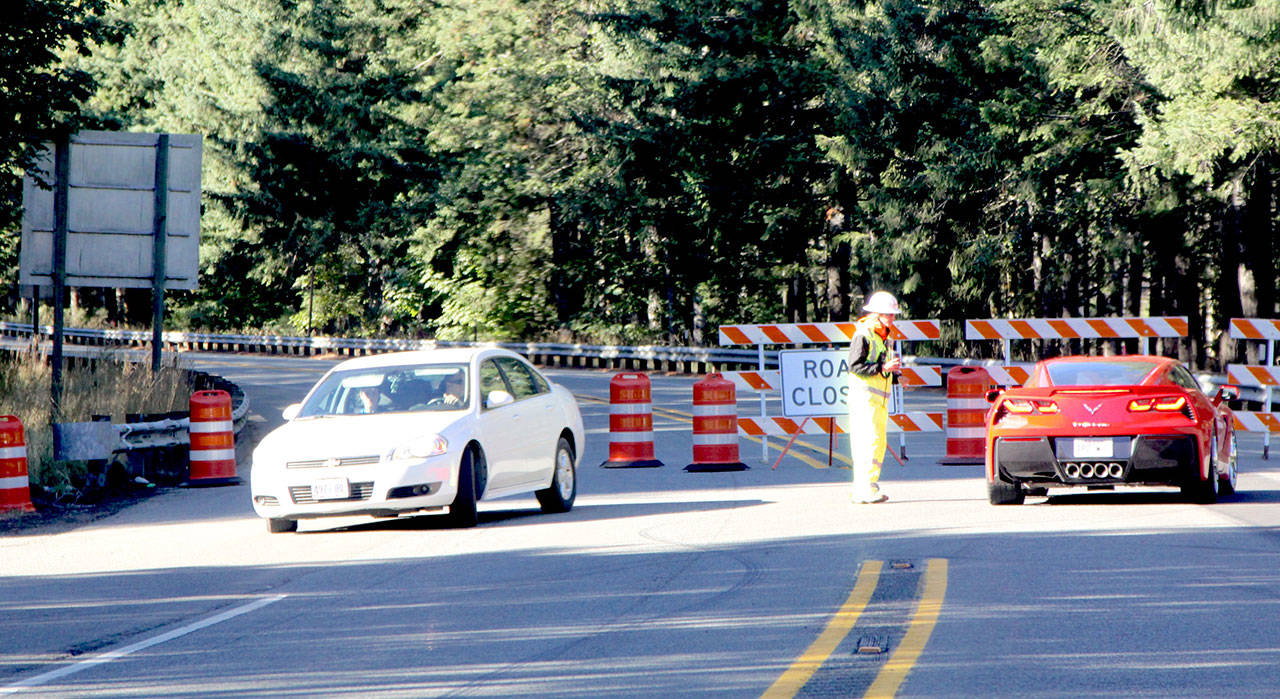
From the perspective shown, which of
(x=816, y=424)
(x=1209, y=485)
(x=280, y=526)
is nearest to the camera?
(x=280, y=526)

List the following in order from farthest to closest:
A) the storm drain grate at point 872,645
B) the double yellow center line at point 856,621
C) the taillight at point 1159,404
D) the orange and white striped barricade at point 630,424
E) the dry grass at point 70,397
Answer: the orange and white striped barricade at point 630,424
the dry grass at point 70,397
the taillight at point 1159,404
the storm drain grate at point 872,645
the double yellow center line at point 856,621

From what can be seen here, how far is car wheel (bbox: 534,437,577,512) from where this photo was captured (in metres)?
14.3

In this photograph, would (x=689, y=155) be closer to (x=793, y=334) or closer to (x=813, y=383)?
(x=793, y=334)

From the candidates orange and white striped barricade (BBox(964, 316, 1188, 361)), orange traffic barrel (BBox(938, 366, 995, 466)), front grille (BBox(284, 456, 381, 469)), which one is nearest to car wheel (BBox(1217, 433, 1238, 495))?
orange traffic barrel (BBox(938, 366, 995, 466))

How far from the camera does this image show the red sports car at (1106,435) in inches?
526

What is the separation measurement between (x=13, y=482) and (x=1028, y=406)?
→ 973cm

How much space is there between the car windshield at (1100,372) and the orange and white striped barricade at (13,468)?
32.5ft

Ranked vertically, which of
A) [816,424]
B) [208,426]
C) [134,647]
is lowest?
[134,647]

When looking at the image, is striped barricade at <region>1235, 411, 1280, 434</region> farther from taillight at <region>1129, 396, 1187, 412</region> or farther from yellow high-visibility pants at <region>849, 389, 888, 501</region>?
yellow high-visibility pants at <region>849, 389, 888, 501</region>

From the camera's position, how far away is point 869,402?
47.5ft

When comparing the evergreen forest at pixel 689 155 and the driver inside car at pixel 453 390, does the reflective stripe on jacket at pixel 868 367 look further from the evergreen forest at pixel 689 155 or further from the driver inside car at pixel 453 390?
the evergreen forest at pixel 689 155

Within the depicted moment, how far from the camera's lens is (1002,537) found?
11.8 metres

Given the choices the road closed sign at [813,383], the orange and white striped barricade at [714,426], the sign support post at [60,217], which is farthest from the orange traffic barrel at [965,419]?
the sign support post at [60,217]

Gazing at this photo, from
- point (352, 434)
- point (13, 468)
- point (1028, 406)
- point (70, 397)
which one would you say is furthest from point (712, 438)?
point (70, 397)
